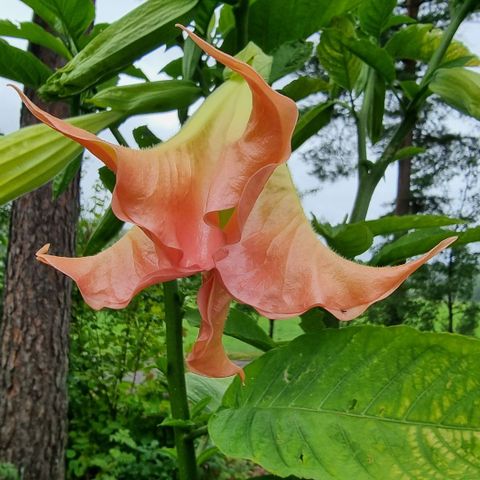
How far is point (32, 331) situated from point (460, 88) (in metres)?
2.34

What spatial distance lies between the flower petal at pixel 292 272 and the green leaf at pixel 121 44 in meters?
0.16

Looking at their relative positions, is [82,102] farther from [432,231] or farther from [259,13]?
[432,231]

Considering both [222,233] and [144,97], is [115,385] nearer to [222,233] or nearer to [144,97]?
[144,97]

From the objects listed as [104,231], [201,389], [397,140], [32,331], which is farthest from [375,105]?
[32,331]

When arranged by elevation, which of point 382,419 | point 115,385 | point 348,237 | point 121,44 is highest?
point 115,385

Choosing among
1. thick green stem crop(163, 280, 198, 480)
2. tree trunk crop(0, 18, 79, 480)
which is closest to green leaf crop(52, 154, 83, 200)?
thick green stem crop(163, 280, 198, 480)

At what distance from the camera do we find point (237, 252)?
32cm

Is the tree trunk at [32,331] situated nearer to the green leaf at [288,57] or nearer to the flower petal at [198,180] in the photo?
the green leaf at [288,57]

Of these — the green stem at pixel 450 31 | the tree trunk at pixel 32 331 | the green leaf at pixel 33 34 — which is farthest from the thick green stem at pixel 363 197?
the tree trunk at pixel 32 331

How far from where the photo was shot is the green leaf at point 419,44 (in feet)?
1.97

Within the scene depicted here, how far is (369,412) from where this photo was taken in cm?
40

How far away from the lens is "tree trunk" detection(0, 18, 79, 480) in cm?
253

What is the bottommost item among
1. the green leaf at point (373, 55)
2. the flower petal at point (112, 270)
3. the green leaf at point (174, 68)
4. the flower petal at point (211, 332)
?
the flower petal at point (211, 332)

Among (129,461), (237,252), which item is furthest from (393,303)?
(237,252)
